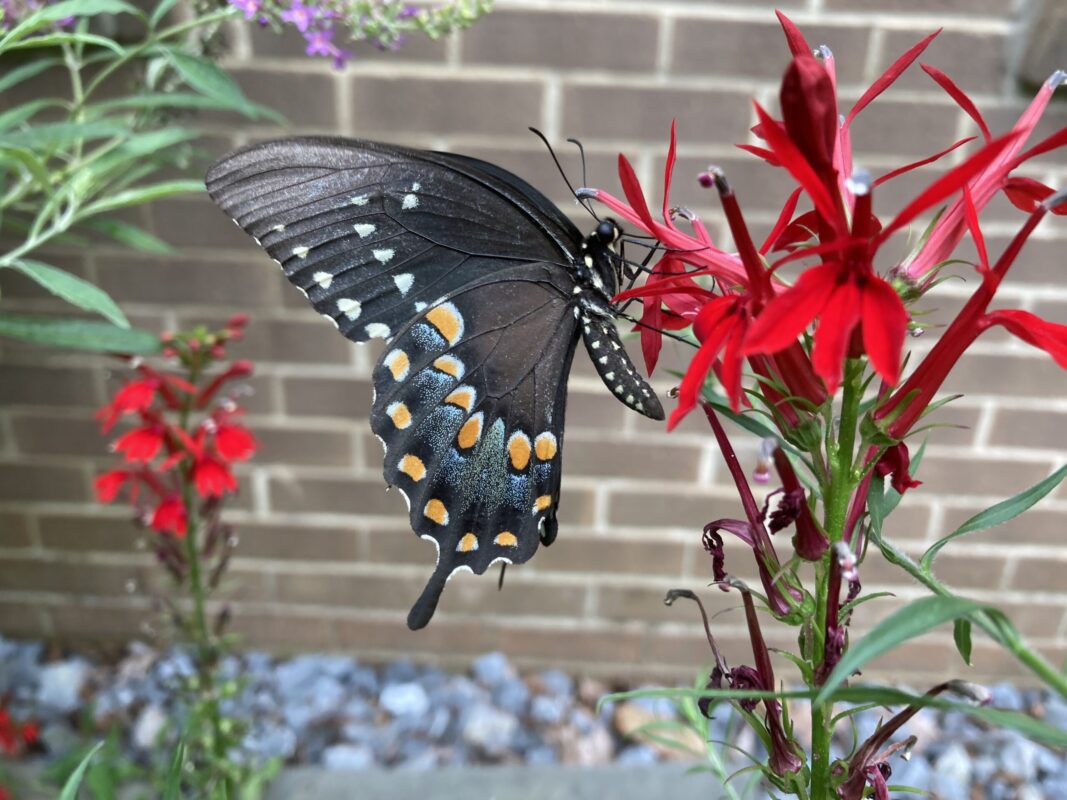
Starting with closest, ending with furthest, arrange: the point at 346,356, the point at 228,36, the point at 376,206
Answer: the point at 376,206 → the point at 228,36 → the point at 346,356

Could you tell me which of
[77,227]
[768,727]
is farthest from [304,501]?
[768,727]

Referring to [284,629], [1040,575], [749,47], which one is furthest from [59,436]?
[1040,575]

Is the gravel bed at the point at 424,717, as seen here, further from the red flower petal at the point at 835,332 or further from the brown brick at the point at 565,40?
the red flower petal at the point at 835,332

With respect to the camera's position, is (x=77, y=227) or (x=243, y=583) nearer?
(x=77, y=227)

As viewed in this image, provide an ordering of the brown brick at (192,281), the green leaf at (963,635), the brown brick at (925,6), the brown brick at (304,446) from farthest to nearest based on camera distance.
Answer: the brown brick at (304,446) < the brown brick at (192,281) < the brown brick at (925,6) < the green leaf at (963,635)

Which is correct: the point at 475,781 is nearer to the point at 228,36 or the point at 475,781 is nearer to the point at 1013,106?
the point at 228,36

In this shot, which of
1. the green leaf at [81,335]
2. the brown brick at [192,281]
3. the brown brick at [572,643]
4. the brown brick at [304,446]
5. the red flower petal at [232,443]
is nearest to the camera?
the green leaf at [81,335]

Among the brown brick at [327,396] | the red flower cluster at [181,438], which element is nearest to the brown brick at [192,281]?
the brown brick at [327,396]

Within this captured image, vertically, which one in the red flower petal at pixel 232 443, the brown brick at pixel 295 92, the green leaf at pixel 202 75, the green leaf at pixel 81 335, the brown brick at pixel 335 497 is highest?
the brown brick at pixel 295 92
